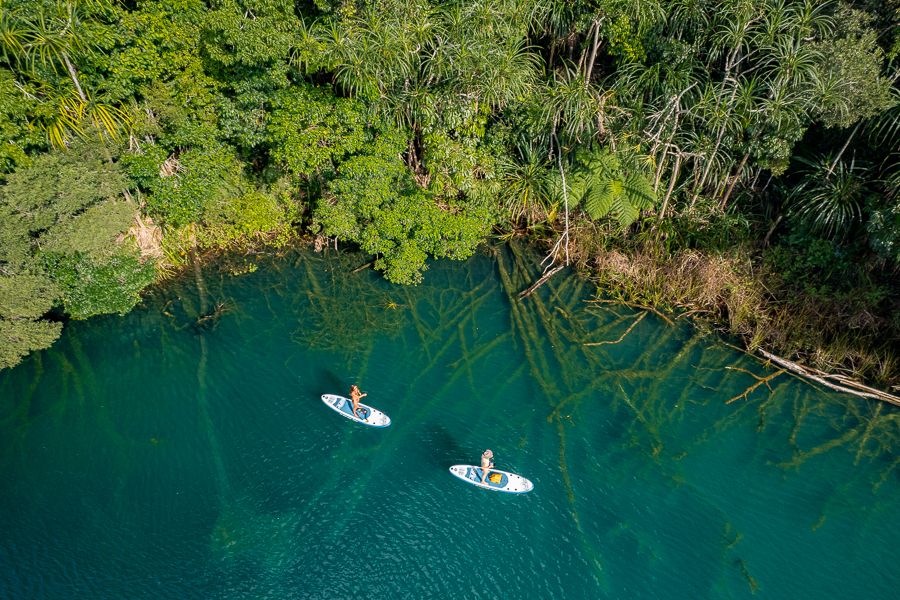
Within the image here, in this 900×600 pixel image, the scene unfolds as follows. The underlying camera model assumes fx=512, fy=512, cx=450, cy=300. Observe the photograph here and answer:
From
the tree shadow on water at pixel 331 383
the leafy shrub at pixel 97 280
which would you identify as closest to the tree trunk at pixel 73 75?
the leafy shrub at pixel 97 280

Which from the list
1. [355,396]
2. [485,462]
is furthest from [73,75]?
[485,462]

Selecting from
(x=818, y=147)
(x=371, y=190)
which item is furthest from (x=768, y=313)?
(x=371, y=190)

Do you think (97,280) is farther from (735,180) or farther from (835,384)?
(835,384)

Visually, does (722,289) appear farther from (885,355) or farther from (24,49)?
(24,49)

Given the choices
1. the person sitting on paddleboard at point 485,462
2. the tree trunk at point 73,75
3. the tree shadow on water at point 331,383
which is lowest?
the person sitting on paddleboard at point 485,462

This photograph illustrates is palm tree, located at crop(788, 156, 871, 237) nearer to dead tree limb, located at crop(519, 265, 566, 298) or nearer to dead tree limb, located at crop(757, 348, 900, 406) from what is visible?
dead tree limb, located at crop(757, 348, 900, 406)

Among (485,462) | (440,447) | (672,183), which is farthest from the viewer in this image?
(672,183)


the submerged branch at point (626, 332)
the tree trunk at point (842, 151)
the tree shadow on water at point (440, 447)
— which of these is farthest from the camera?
the submerged branch at point (626, 332)

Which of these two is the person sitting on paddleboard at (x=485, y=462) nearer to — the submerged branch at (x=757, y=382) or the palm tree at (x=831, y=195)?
the submerged branch at (x=757, y=382)
